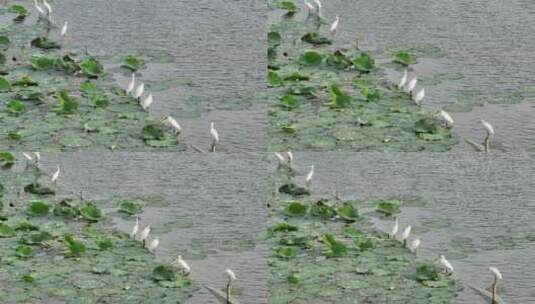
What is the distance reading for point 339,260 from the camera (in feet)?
23.9

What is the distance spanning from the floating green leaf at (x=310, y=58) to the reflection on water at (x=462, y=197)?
772 millimetres

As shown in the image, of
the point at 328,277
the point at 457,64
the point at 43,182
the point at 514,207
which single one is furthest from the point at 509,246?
Answer: the point at 43,182

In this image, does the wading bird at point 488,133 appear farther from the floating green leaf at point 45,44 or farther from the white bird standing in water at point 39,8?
the white bird standing in water at point 39,8

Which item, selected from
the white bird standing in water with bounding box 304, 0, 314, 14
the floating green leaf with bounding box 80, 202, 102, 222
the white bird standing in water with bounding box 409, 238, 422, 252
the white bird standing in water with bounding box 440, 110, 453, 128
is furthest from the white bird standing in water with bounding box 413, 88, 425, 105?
the floating green leaf with bounding box 80, 202, 102, 222

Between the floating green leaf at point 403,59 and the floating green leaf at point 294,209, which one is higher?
the floating green leaf at point 403,59

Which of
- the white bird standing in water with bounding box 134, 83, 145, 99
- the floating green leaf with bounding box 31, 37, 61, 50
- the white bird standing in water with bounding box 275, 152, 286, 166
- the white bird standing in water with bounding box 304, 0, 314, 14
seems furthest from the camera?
the white bird standing in water with bounding box 304, 0, 314, 14

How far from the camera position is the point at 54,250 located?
24.1 ft

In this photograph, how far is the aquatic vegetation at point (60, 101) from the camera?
25.9 ft

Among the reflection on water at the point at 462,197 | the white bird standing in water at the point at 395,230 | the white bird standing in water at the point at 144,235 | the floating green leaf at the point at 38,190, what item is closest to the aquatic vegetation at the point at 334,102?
the reflection on water at the point at 462,197

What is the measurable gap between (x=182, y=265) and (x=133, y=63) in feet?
4.75

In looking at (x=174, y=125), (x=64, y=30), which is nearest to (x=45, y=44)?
(x=64, y=30)

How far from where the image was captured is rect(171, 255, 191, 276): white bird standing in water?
23.8ft

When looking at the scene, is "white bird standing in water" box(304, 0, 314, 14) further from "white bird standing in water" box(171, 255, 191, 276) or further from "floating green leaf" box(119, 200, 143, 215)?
"white bird standing in water" box(171, 255, 191, 276)

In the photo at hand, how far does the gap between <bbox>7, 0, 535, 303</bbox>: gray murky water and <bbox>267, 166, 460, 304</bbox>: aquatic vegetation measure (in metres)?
0.07
